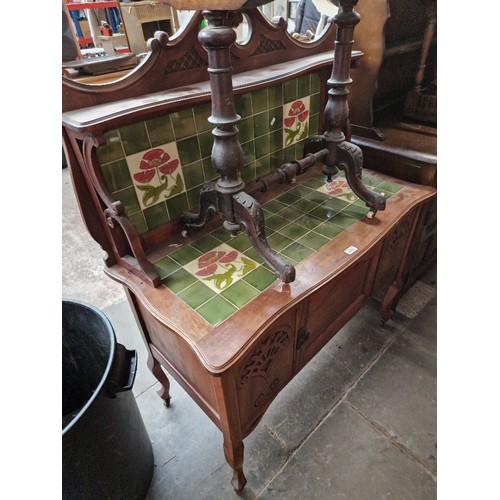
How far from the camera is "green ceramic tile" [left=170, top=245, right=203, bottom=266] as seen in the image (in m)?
1.12

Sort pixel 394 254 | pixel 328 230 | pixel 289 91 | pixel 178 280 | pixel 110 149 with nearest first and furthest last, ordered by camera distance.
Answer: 1. pixel 110 149
2. pixel 178 280
3. pixel 328 230
4. pixel 289 91
5. pixel 394 254

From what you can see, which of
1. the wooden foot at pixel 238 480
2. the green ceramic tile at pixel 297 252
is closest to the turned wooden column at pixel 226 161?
the green ceramic tile at pixel 297 252

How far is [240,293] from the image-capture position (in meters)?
1.00

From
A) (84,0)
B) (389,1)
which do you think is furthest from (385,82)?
(84,0)

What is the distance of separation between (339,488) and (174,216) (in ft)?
3.88

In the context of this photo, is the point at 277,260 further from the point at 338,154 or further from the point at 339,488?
the point at 339,488

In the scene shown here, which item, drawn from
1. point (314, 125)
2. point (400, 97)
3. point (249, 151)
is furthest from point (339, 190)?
point (400, 97)

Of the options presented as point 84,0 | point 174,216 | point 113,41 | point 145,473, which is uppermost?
point 84,0

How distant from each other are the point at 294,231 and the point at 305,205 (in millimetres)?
189

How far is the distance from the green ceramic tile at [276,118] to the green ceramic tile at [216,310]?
0.74 meters

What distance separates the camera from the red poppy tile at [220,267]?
1040 mm

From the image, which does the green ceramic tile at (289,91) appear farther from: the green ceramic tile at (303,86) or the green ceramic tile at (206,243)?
the green ceramic tile at (206,243)

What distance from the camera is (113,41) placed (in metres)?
3.06

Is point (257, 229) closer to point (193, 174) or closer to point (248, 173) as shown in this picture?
point (193, 174)
